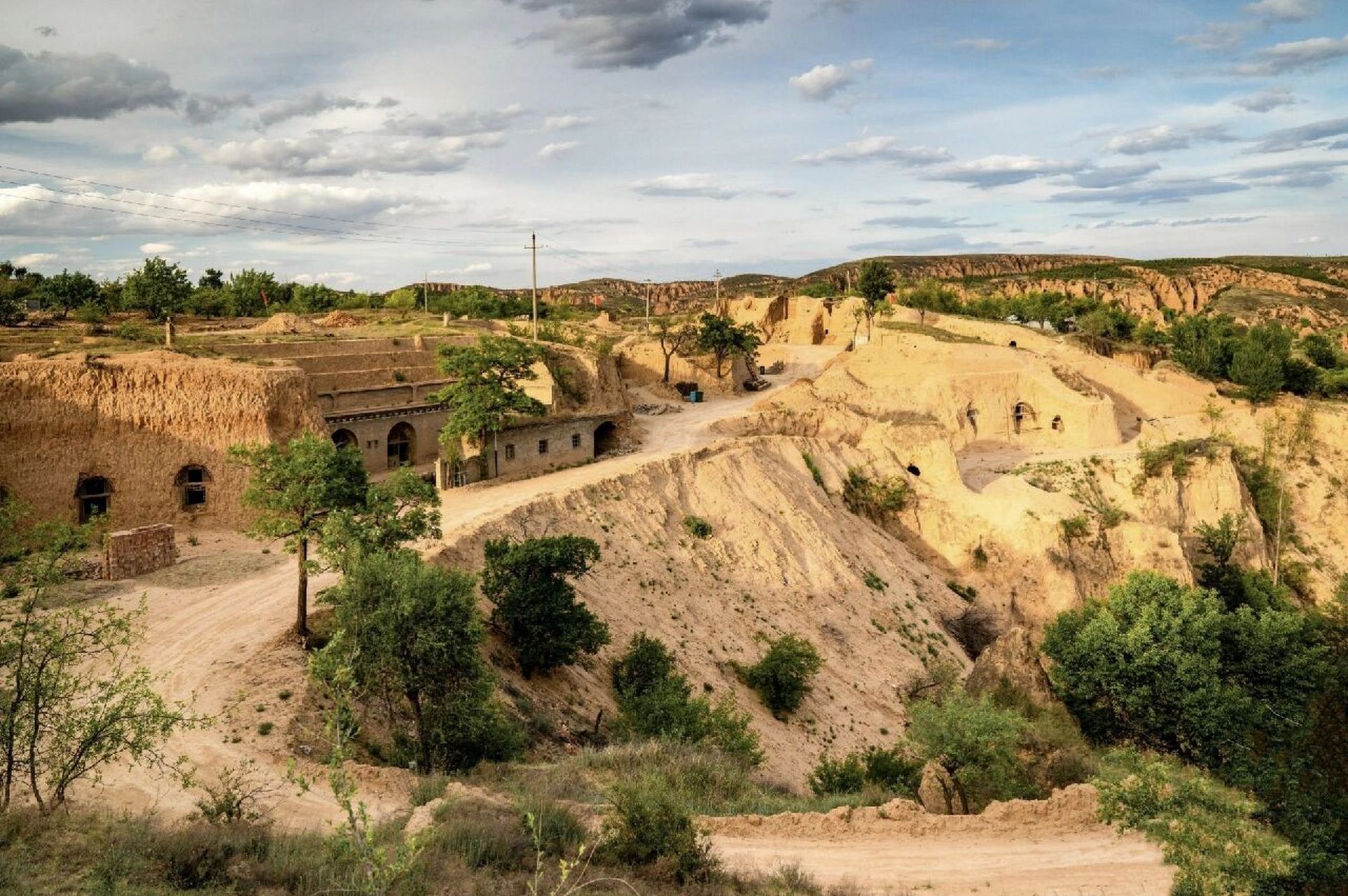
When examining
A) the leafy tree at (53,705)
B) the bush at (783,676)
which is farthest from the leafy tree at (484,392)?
the leafy tree at (53,705)

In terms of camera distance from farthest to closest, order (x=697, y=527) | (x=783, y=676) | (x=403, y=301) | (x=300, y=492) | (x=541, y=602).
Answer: (x=403, y=301)
(x=697, y=527)
(x=783, y=676)
(x=541, y=602)
(x=300, y=492)

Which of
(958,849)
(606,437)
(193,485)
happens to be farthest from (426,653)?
(606,437)

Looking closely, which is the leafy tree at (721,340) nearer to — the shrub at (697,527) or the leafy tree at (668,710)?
the shrub at (697,527)

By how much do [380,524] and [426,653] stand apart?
448 centimetres

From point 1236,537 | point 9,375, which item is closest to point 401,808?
point 9,375

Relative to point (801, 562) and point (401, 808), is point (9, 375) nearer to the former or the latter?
point (401, 808)

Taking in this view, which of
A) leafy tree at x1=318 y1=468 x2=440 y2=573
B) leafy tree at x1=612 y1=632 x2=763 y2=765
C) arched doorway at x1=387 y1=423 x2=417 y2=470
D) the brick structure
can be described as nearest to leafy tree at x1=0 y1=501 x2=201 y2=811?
leafy tree at x1=318 y1=468 x2=440 y2=573

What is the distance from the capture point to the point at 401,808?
12.8m

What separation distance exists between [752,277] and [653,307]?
61577mm

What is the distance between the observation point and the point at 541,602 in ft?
67.8

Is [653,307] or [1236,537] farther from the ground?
[653,307]

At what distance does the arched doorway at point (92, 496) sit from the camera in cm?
2716

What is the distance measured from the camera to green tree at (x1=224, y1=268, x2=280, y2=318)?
55.3 meters

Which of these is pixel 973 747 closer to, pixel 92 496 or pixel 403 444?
pixel 92 496
